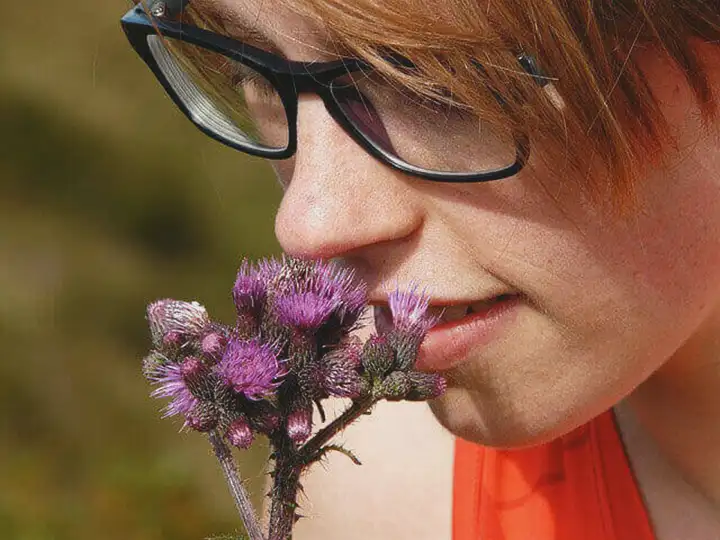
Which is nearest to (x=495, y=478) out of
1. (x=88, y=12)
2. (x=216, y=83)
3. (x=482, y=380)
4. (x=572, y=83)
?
(x=482, y=380)

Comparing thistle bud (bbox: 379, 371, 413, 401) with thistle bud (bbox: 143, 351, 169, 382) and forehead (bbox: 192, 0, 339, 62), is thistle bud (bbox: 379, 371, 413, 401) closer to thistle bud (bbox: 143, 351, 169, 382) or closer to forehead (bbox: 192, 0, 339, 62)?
thistle bud (bbox: 143, 351, 169, 382)

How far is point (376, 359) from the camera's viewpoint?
118 centimetres

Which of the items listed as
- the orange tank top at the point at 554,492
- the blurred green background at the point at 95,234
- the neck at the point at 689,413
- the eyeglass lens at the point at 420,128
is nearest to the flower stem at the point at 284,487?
the eyeglass lens at the point at 420,128

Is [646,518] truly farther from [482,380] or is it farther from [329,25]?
[329,25]

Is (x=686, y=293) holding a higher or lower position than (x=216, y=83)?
lower

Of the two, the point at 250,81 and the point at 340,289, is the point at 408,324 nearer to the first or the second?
the point at 340,289

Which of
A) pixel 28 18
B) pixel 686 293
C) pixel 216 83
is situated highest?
pixel 28 18

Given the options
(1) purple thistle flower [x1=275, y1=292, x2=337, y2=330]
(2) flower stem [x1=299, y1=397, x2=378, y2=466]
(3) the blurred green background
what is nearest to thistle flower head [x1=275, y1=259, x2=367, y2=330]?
(1) purple thistle flower [x1=275, y1=292, x2=337, y2=330]

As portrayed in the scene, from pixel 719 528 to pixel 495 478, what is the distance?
0.38m

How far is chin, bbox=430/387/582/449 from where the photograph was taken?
149 cm

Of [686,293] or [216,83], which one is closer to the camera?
[686,293]

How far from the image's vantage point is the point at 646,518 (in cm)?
196

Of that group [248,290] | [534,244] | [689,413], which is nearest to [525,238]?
[534,244]

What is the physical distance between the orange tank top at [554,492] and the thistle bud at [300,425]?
993 millimetres
